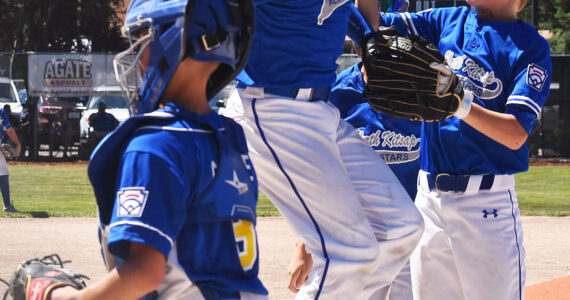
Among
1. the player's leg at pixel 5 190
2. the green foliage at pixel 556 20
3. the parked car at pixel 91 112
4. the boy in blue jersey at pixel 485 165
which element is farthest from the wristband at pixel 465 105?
the green foliage at pixel 556 20

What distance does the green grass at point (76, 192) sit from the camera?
1176cm

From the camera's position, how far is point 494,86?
3.61 metres

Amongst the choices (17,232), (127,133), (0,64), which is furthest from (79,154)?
(127,133)

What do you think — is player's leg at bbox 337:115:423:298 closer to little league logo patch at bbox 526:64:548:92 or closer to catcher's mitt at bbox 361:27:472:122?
catcher's mitt at bbox 361:27:472:122

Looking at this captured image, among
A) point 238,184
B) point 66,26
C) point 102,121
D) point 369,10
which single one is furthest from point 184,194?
point 66,26

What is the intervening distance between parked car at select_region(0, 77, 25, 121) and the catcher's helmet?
18.7 meters

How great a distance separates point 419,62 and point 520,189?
12983 mm

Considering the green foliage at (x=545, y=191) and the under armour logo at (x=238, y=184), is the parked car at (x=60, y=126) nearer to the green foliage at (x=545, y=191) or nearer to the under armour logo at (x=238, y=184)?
the green foliage at (x=545, y=191)

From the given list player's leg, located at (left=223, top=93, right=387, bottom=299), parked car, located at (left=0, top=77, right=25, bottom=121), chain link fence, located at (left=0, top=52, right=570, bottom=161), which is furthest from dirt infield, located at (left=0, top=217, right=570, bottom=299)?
parked car, located at (left=0, top=77, right=25, bottom=121)

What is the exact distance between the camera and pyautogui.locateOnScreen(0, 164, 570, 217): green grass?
38.6ft

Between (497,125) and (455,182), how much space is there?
325mm

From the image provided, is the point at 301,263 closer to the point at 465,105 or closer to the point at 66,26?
the point at 465,105

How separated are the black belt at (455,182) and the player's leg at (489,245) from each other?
1.2 inches

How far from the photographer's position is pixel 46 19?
29.7 m
